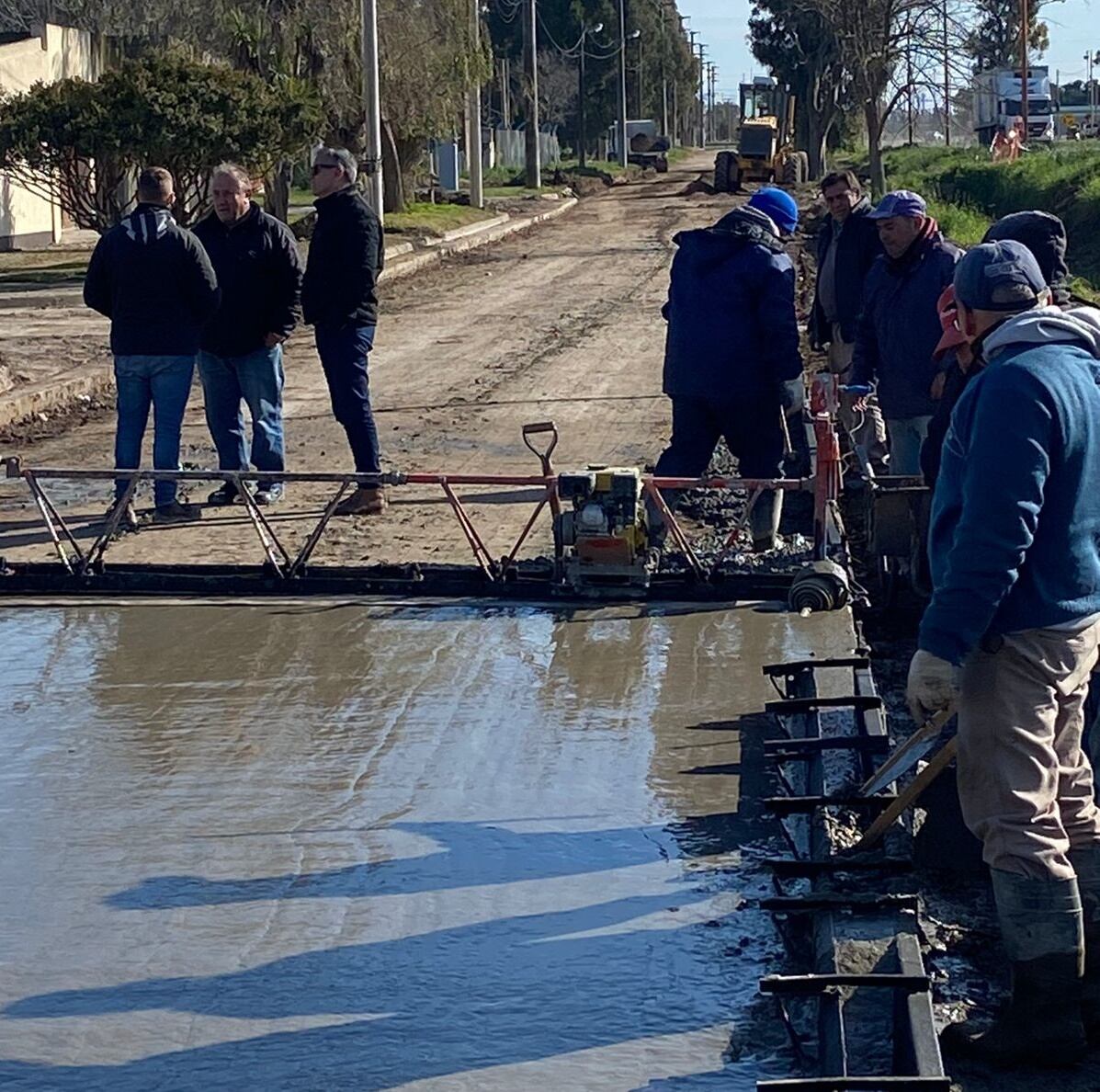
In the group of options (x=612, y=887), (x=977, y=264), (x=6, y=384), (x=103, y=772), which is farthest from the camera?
(x=6, y=384)

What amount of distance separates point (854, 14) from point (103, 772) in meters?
30.6

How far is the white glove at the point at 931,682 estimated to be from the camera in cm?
393

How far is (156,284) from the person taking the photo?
30.9ft

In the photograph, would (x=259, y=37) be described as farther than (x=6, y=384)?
Yes

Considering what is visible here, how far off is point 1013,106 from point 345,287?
61777mm

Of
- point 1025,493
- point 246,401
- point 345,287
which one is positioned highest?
point 345,287

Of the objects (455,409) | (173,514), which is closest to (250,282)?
(173,514)

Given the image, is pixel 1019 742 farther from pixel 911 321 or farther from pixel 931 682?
pixel 911 321

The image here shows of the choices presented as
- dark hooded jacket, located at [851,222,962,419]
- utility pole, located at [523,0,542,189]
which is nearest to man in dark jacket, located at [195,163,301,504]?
dark hooded jacket, located at [851,222,962,419]

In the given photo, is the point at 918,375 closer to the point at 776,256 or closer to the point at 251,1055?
the point at 776,256

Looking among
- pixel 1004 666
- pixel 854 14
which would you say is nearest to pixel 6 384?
pixel 1004 666

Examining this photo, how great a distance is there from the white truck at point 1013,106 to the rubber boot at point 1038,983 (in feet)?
192

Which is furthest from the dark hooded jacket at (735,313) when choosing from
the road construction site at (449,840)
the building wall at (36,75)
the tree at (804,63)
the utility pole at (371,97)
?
the tree at (804,63)

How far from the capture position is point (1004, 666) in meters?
4.03
